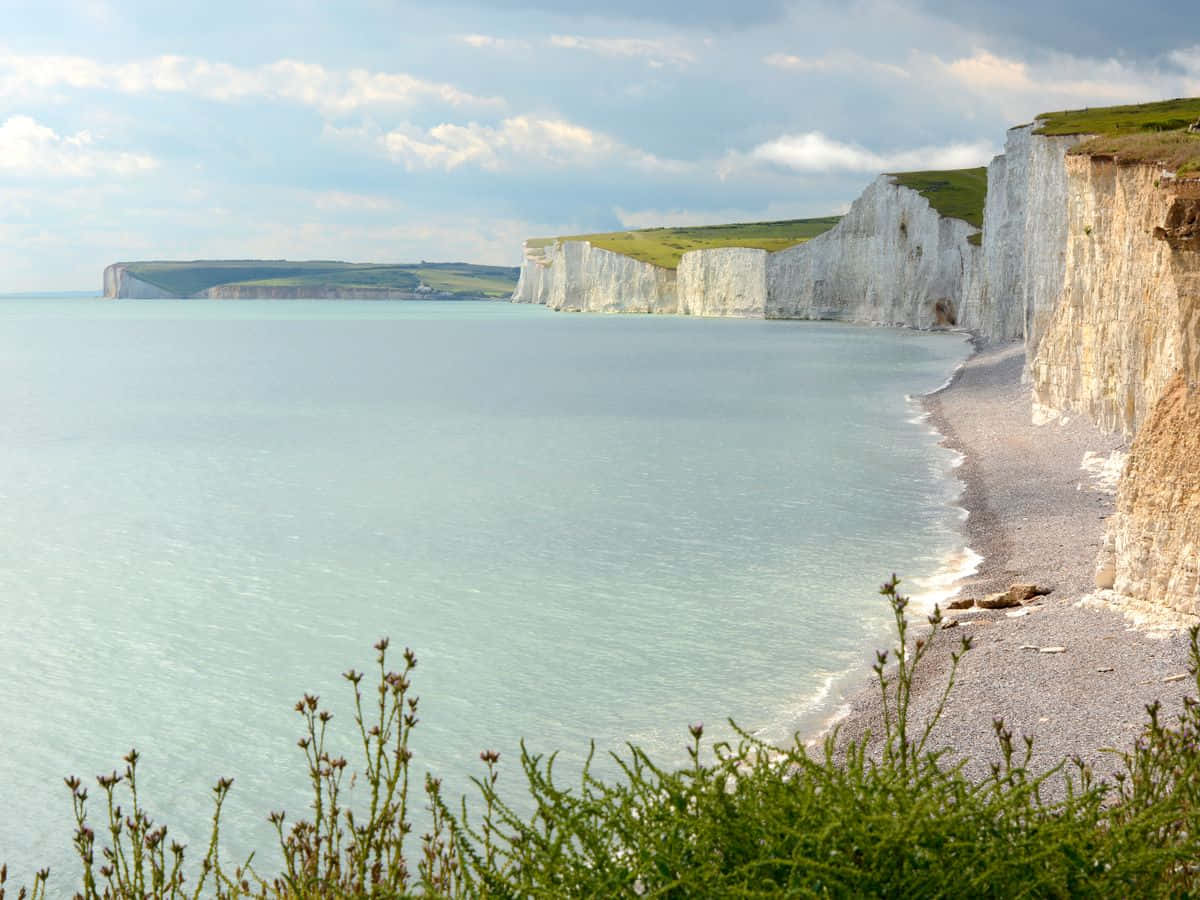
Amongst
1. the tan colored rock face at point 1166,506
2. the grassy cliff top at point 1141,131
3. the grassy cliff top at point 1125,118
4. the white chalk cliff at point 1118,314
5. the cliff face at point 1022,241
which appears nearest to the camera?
the tan colored rock face at point 1166,506

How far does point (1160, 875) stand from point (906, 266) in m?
92.2

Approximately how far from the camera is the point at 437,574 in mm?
17438

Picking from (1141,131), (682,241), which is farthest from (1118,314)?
(682,241)

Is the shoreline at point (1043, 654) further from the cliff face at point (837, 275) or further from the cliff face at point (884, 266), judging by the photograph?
the cliff face at point (884, 266)

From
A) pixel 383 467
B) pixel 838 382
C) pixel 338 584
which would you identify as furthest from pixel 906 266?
pixel 338 584

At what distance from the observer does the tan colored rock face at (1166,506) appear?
1127 cm

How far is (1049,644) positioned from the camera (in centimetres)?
1184

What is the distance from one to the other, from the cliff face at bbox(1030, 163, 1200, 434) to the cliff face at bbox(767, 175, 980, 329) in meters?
55.8

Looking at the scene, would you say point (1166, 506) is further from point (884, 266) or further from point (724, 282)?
point (724, 282)

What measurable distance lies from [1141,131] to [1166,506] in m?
18.8

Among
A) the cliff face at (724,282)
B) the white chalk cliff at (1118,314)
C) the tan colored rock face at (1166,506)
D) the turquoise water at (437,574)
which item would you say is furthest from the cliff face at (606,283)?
the tan colored rock face at (1166,506)

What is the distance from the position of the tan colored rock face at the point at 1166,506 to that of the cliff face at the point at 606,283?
129701 mm

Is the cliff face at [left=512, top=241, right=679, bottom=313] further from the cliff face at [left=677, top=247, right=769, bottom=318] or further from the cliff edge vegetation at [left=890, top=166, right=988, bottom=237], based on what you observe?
the cliff edge vegetation at [left=890, top=166, right=988, bottom=237]

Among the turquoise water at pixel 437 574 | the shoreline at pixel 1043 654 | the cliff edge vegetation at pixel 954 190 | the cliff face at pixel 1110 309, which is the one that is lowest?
the turquoise water at pixel 437 574
